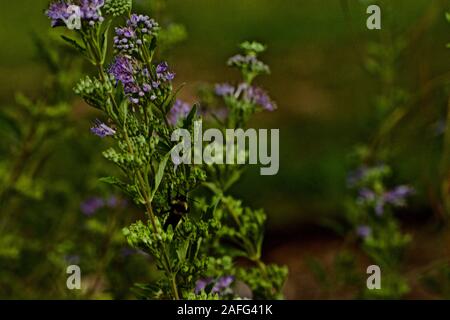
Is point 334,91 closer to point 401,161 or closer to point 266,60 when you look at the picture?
point 266,60

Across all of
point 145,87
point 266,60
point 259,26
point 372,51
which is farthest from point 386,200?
point 259,26

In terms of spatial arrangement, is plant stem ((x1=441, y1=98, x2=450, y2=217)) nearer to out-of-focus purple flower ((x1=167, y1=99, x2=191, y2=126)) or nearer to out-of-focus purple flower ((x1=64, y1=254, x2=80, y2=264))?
out-of-focus purple flower ((x1=167, y1=99, x2=191, y2=126))

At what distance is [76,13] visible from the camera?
164 centimetres

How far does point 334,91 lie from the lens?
18.3ft

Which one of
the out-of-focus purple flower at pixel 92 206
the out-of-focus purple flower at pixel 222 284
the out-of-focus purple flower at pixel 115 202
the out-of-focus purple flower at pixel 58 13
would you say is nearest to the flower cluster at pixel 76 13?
the out-of-focus purple flower at pixel 58 13

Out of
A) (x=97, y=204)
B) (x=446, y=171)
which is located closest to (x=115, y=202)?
(x=97, y=204)

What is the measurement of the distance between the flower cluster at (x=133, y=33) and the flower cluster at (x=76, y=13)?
0.23ft

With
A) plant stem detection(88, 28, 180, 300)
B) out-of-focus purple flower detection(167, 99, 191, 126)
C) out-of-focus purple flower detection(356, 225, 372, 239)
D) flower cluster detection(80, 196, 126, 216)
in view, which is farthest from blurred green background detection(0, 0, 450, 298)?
plant stem detection(88, 28, 180, 300)

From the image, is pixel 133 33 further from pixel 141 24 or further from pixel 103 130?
pixel 103 130

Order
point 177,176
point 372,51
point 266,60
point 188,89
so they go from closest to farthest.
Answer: point 177,176, point 372,51, point 188,89, point 266,60

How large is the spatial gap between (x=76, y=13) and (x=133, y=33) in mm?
135

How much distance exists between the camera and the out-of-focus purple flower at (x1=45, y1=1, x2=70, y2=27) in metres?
1.66

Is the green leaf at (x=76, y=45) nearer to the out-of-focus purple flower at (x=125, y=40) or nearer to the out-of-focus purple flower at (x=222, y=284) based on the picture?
the out-of-focus purple flower at (x=125, y=40)
